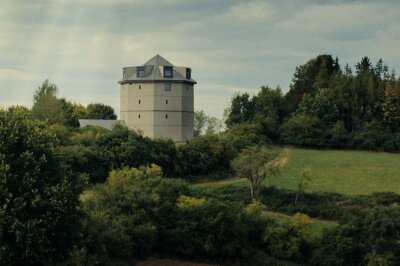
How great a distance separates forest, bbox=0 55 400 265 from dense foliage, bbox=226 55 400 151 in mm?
152

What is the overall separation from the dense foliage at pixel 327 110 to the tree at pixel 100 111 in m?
20.0

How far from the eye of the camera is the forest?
1964 cm

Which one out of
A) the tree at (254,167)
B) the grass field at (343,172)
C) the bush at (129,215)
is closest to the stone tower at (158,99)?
the grass field at (343,172)

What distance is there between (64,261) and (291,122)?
4346cm

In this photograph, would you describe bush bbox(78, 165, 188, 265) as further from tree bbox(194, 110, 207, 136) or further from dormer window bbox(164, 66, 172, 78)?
tree bbox(194, 110, 207, 136)

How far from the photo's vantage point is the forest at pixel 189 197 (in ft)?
64.4

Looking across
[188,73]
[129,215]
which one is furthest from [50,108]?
[129,215]

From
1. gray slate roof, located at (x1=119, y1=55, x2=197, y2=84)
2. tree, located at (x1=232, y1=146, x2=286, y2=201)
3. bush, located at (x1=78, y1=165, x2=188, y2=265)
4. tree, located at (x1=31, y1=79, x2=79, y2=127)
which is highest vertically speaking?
gray slate roof, located at (x1=119, y1=55, x2=197, y2=84)

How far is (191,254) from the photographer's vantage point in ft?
100

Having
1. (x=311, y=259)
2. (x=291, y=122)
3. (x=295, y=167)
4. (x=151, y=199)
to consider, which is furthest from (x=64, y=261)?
(x=291, y=122)

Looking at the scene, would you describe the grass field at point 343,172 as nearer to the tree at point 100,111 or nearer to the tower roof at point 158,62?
the tower roof at point 158,62

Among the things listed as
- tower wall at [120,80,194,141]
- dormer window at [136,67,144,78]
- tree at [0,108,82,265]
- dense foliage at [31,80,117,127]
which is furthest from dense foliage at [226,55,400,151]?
tree at [0,108,82,265]

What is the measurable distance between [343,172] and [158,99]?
22.1 meters

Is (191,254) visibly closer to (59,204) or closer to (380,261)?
(380,261)
